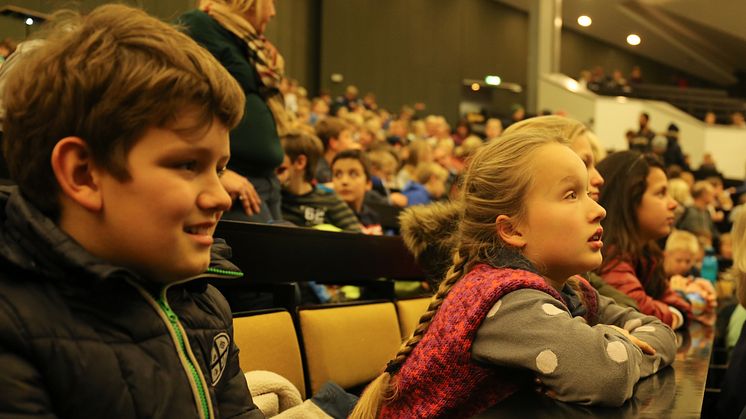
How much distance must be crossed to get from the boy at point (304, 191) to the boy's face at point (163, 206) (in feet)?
9.99

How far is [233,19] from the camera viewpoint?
2896 millimetres

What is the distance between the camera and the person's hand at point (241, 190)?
2.63m

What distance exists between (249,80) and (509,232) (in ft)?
4.32

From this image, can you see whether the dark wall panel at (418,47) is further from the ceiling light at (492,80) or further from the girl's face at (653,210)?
the girl's face at (653,210)

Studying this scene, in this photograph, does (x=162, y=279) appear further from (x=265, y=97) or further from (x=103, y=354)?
(x=265, y=97)

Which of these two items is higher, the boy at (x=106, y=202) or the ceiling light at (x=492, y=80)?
the boy at (x=106, y=202)

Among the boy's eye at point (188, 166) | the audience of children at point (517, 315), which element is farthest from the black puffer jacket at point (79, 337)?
the audience of children at point (517, 315)

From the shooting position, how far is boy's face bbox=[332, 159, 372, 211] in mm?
4993

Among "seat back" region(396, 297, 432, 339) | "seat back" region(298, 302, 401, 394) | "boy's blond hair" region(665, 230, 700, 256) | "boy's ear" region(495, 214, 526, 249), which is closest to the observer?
"boy's ear" region(495, 214, 526, 249)

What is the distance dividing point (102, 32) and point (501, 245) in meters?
1.10

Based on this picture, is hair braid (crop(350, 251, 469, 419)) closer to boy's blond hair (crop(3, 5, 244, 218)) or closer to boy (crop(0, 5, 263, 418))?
boy (crop(0, 5, 263, 418))

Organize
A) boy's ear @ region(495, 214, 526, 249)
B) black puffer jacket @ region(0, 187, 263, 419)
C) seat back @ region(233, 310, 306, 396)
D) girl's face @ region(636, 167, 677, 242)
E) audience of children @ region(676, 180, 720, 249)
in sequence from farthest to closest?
audience of children @ region(676, 180, 720, 249), girl's face @ region(636, 167, 677, 242), seat back @ region(233, 310, 306, 396), boy's ear @ region(495, 214, 526, 249), black puffer jacket @ region(0, 187, 263, 419)

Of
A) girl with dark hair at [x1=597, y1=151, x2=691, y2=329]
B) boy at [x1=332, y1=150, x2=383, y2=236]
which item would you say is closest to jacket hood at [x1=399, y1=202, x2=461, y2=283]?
girl with dark hair at [x1=597, y1=151, x2=691, y2=329]

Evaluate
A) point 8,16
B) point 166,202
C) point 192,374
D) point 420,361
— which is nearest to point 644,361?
point 420,361
